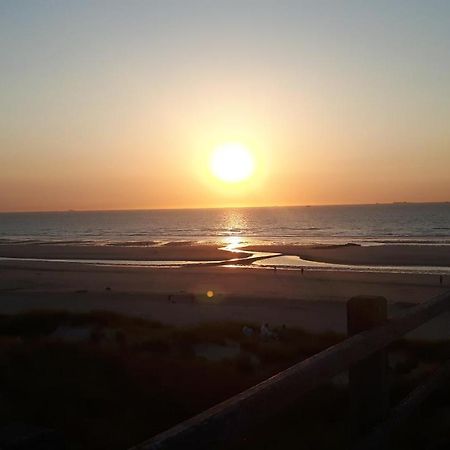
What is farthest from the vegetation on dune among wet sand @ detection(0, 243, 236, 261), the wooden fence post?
wet sand @ detection(0, 243, 236, 261)

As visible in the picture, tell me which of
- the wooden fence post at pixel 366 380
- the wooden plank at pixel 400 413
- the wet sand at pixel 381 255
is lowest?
the wet sand at pixel 381 255

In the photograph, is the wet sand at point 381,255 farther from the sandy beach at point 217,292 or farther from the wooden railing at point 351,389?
the wooden railing at point 351,389

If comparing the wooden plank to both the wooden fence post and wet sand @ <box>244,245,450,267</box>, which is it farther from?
wet sand @ <box>244,245,450,267</box>

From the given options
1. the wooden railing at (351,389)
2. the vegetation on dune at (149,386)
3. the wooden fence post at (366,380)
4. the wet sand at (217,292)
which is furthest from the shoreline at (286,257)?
the wooden fence post at (366,380)

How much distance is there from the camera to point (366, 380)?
2855 millimetres

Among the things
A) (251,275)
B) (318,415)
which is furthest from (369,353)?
(251,275)

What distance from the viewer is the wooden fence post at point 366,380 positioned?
9.31 ft

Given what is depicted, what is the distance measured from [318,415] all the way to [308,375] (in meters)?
5.14

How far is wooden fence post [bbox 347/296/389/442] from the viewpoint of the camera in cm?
284

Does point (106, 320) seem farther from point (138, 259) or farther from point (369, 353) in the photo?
point (138, 259)

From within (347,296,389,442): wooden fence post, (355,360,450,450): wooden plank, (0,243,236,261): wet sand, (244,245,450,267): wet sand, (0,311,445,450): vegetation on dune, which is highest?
(347,296,389,442): wooden fence post

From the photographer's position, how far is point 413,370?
32.7ft

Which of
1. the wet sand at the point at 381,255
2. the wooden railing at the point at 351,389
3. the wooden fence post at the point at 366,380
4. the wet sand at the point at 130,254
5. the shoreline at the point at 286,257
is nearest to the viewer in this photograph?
the wooden railing at the point at 351,389

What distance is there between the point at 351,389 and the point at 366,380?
9 cm
